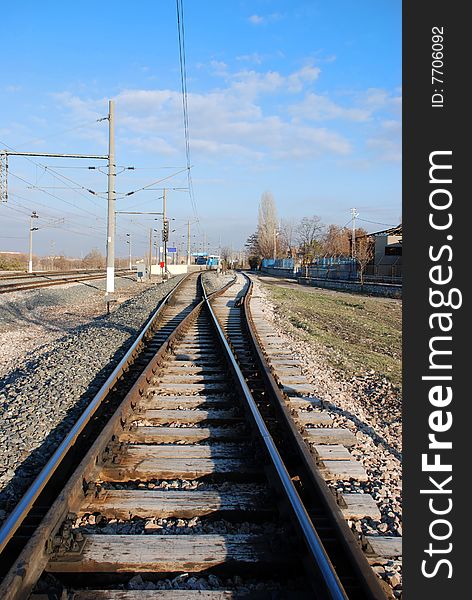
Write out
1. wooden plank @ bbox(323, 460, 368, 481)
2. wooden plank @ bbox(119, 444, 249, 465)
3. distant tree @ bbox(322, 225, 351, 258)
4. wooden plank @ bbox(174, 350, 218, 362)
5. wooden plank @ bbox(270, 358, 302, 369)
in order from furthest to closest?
distant tree @ bbox(322, 225, 351, 258), wooden plank @ bbox(174, 350, 218, 362), wooden plank @ bbox(270, 358, 302, 369), wooden plank @ bbox(119, 444, 249, 465), wooden plank @ bbox(323, 460, 368, 481)

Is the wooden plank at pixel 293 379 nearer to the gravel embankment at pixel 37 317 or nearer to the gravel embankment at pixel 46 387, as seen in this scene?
the gravel embankment at pixel 46 387

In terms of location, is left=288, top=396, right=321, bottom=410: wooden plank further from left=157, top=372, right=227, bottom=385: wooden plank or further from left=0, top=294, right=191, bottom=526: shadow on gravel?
left=0, top=294, right=191, bottom=526: shadow on gravel

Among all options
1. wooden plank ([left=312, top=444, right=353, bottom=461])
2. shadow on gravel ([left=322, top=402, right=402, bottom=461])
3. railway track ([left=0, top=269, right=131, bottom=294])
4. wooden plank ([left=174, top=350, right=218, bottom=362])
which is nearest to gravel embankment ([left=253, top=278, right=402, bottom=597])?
shadow on gravel ([left=322, top=402, right=402, bottom=461])

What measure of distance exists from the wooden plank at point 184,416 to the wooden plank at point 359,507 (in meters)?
1.76

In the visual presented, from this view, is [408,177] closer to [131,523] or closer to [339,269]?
[131,523]

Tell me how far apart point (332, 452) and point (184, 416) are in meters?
1.58

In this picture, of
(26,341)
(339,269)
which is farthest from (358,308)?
(339,269)

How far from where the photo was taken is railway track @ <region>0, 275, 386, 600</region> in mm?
2393

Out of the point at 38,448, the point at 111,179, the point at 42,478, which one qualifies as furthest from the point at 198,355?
the point at 111,179

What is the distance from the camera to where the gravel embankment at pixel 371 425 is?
3150mm

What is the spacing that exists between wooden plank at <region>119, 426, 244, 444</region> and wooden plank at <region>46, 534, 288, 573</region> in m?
1.66

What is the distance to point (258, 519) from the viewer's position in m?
3.12

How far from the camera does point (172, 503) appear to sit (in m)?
3.21

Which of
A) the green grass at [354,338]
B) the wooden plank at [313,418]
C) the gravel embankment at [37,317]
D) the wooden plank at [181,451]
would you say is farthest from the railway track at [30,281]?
the wooden plank at [181,451]
